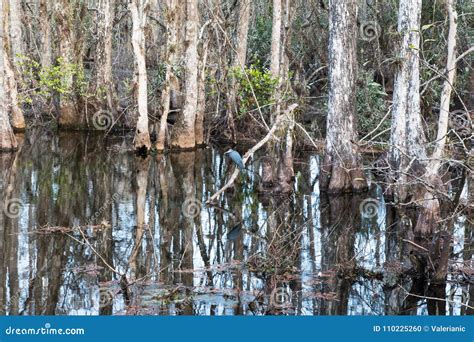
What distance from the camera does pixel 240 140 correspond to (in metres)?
24.0

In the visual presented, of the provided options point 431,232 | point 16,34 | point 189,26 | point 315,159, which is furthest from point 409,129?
point 16,34

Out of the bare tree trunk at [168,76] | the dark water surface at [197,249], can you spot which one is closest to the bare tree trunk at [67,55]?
the bare tree trunk at [168,76]

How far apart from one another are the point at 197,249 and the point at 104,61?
1434cm

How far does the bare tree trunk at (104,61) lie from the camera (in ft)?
83.0

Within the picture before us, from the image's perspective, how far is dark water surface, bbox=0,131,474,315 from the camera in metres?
9.85

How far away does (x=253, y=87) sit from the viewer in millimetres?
21391

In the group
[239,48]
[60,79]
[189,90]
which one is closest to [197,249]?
[189,90]

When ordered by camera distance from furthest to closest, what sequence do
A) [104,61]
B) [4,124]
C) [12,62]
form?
1. [104,61]
2. [12,62]
3. [4,124]

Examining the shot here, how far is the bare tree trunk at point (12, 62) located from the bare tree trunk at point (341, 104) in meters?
10.1

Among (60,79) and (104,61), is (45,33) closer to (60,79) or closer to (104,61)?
(60,79)

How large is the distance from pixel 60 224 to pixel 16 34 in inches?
574

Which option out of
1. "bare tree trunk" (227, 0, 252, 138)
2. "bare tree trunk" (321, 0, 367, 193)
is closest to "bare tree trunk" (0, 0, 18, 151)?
"bare tree trunk" (227, 0, 252, 138)

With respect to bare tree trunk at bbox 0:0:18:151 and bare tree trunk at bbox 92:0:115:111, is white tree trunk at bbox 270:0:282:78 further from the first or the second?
bare tree trunk at bbox 92:0:115:111

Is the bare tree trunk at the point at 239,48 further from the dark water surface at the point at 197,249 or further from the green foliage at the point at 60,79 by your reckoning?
the green foliage at the point at 60,79
